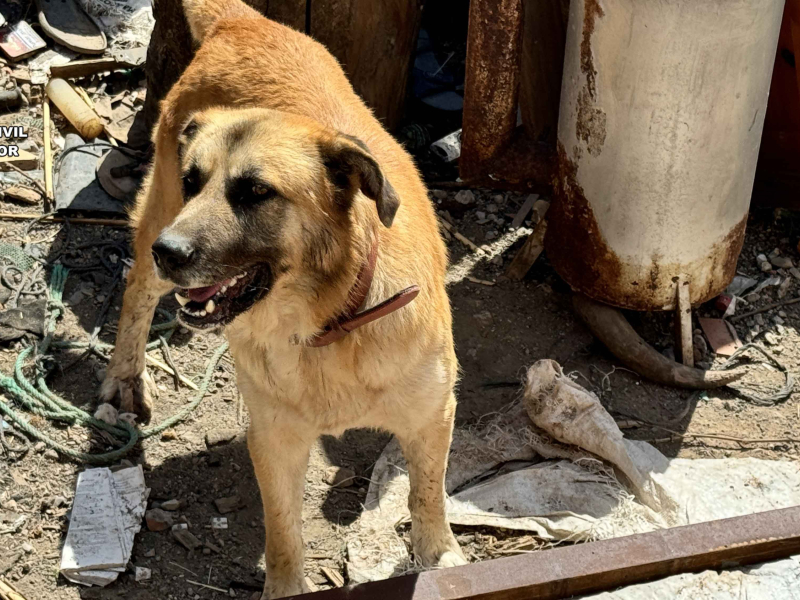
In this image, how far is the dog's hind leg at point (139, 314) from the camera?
457cm

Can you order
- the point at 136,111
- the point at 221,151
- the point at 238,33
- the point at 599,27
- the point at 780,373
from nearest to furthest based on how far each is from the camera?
the point at 221,151, the point at 238,33, the point at 599,27, the point at 780,373, the point at 136,111

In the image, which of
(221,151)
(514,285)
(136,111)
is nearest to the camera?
(221,151)

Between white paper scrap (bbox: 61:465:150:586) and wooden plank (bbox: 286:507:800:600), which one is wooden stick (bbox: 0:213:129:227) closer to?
white paper scrap (bbox: 61:465:150:586)

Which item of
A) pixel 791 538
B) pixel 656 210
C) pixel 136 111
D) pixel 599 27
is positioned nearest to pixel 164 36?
pixel 136 111

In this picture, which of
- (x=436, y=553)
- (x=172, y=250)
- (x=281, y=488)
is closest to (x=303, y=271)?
(x=172, y=250)

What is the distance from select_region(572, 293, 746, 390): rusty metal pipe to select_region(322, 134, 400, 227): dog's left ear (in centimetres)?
242

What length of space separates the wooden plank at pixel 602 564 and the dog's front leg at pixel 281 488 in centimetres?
43

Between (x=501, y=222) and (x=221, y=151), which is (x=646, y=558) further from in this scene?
(x=501, y=222)

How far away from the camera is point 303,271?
10.4 ft

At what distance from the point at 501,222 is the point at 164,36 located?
96.2 inches

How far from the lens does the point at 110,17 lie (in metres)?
7.38

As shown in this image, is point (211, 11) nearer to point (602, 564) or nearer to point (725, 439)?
point (602, 564)

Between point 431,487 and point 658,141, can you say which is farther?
point 658,141

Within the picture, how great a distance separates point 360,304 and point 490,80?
2274 millimetres
